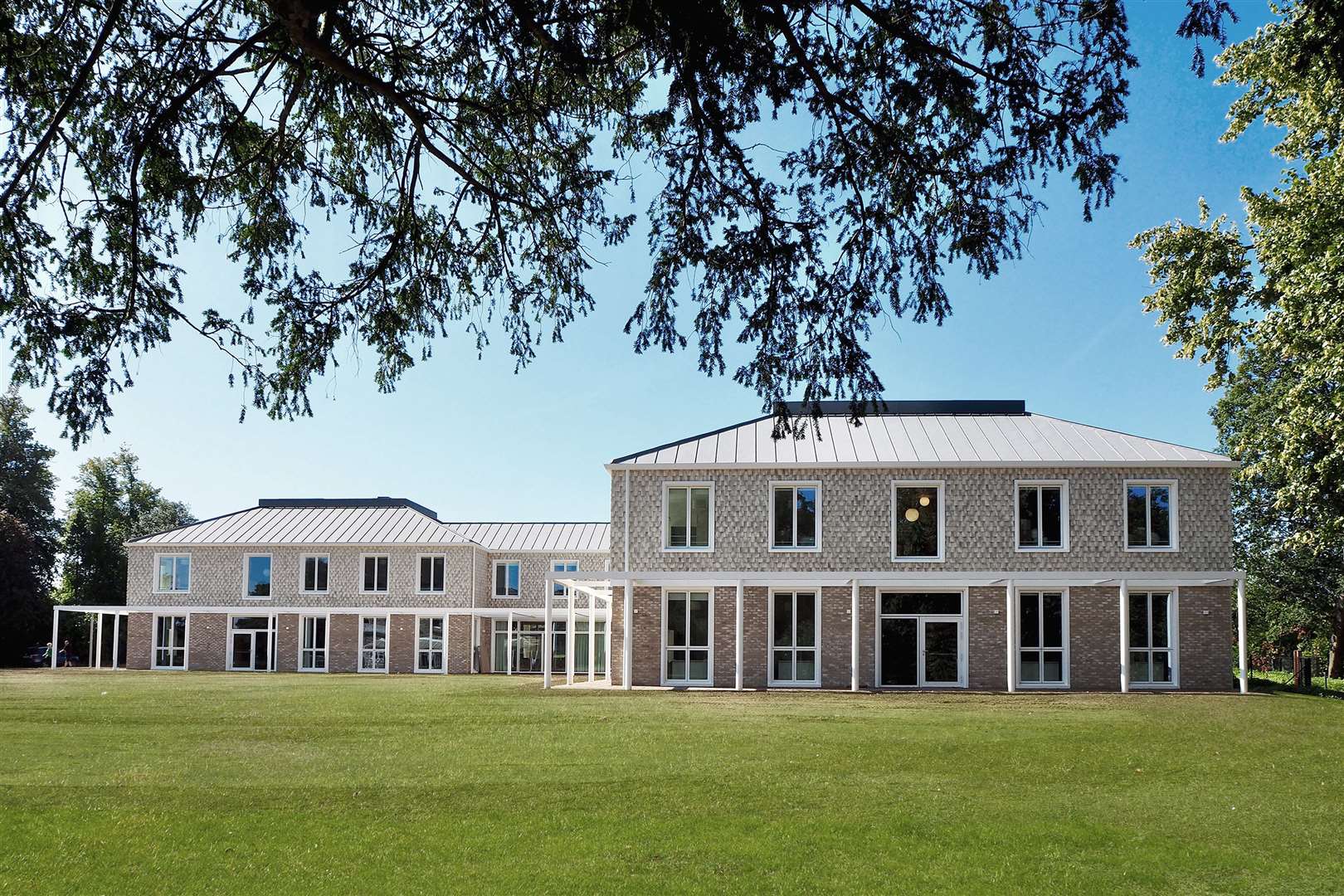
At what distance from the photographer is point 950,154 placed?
7.83 m

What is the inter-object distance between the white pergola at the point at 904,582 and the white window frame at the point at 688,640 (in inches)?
8.7

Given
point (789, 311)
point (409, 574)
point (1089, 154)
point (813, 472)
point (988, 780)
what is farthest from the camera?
point (409, 574)

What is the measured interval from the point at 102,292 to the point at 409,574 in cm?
3547

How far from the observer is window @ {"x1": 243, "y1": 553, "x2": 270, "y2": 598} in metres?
43.2

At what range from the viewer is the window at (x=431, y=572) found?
43188 millimetres

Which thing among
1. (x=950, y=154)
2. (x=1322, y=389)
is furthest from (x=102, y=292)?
(x=1322, y=389)

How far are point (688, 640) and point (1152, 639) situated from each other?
10.4 meters

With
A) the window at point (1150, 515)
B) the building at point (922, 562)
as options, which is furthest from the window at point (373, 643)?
the window at point (1150, 515)

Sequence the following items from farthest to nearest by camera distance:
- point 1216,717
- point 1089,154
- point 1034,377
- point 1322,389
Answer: point 1034,377 → point 1322,389 → point 1216,717 → point 1089,154

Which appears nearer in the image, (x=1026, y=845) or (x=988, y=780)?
(x=1026, y=845)

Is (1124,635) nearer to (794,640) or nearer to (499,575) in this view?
(794,640)

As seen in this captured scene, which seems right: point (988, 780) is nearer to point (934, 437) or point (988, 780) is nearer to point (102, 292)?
point (102, 292)

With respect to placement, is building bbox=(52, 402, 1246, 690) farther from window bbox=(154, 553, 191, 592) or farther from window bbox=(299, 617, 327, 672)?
window bbox=(154, 553, 191, 592)

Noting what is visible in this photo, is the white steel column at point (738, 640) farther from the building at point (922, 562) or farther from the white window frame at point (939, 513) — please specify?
the white window frame at point (939, 513)
